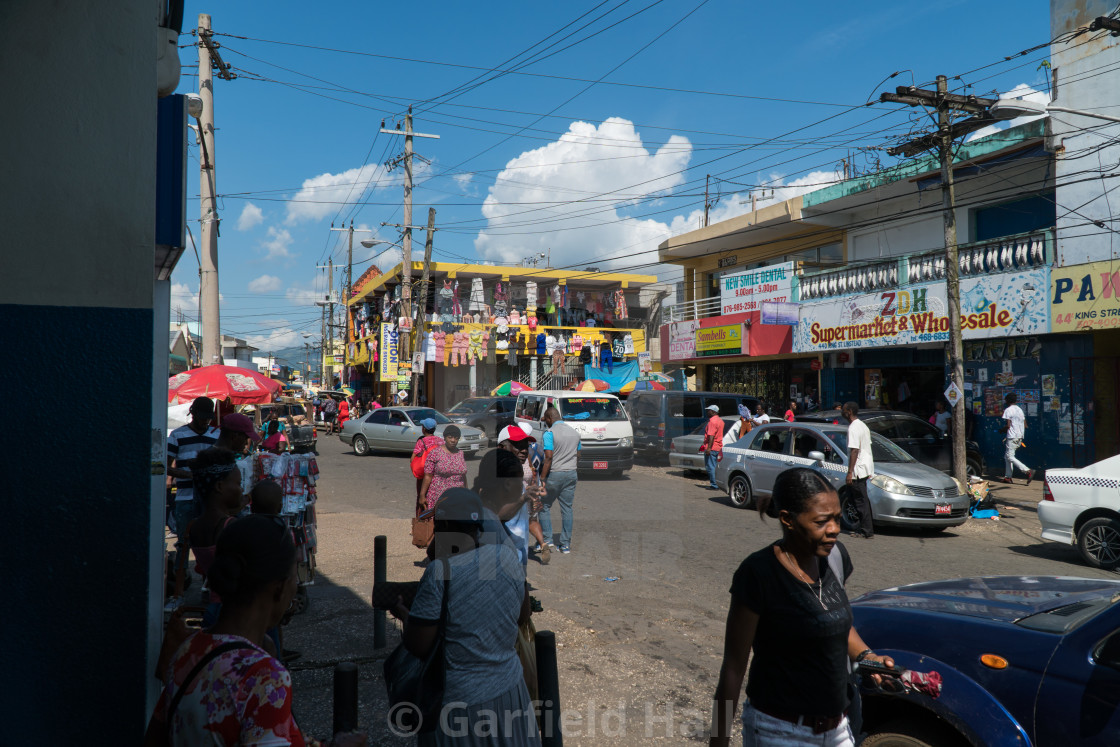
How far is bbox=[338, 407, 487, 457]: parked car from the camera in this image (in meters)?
21.2

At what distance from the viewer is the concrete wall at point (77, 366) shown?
2705 millimetres

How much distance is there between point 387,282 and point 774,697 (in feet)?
120

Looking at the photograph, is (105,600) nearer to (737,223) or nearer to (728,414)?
(728,414)

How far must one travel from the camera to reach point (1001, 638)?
3111 millimetres

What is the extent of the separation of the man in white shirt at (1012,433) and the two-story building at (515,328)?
17407mm

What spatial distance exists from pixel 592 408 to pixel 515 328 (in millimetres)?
16543

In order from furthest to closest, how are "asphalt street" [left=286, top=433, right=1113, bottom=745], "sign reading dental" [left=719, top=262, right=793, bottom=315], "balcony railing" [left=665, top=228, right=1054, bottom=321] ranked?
"sign reading dental" [left=719, top=262, right=793, bottom=315], "balcony railing" [left=665, top=228, right=1054, bottom=321], "asphalt street" [left=286, top=433, right=1113, bottom=745]

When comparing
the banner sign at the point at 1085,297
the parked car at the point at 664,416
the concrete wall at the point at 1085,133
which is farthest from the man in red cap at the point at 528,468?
the concrete wall at the point at 1085,133

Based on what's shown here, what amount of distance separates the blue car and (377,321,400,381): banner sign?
3191 centimetres

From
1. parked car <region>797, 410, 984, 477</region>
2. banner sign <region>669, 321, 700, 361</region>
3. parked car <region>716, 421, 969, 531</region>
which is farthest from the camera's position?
banner sign <region>669, 321, 700, 361</region>

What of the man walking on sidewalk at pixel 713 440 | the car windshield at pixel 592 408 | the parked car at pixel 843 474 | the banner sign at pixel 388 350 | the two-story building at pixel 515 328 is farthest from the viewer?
the banner sign at pixel 388 350

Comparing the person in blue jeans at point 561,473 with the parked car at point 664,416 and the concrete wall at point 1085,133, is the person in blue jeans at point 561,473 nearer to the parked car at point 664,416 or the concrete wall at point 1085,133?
the parked car at point 664,416

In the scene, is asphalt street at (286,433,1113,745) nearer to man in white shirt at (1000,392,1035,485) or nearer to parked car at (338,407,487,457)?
man in white shirt at (1000,392,1035,485)

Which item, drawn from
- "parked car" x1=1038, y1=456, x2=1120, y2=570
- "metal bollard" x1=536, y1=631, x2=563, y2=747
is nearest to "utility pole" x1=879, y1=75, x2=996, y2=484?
"parked car" x1=1038, y1=456, x2=1120, y2=570
